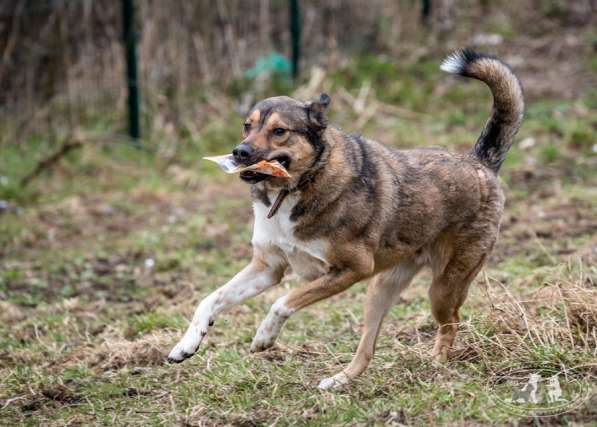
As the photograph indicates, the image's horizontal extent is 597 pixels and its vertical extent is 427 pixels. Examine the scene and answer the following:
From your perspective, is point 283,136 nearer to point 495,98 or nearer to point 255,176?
point 255,176

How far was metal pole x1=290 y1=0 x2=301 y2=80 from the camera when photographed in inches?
495

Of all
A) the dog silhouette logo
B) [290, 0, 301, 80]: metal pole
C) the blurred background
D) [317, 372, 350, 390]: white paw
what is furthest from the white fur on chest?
[290, 0, 301, 80]: metal pole

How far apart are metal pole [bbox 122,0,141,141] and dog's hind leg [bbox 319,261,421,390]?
6687mm

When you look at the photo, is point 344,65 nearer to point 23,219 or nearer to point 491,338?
point 23,219

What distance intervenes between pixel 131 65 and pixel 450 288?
7116 mm

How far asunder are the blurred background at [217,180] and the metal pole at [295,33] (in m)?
0.02

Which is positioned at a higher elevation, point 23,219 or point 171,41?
point 171,41

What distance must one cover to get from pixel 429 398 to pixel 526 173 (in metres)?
6.08

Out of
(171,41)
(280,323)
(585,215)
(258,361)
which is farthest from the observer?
(171,41)

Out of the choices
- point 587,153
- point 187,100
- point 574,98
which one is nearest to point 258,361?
point 587,153

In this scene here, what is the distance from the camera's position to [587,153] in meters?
10.2

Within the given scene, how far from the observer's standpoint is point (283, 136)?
4676mm

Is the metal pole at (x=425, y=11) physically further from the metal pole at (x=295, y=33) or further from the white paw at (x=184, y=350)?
the white paw at (x=184, y=350)

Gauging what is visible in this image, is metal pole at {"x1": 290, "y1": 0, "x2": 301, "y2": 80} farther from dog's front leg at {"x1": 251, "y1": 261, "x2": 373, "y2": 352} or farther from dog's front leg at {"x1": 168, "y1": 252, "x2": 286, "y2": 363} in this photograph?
dog's front leg at {"x1": 251, "y1": 261, "x2": 373, "y2": 352}
